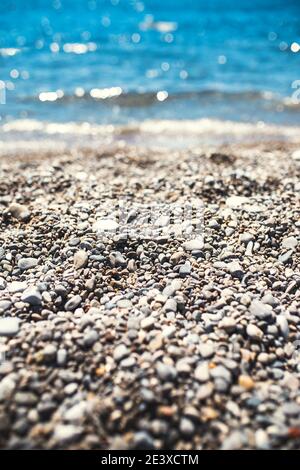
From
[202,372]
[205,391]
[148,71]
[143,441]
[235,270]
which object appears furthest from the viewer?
[148,71]

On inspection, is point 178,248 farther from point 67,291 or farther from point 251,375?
point 251,375

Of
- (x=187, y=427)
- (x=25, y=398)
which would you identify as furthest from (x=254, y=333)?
(x=25, y=398)

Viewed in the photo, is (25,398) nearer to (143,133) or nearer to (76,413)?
(76,413)

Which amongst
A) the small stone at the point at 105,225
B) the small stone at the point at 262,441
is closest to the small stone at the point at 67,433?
the small stone at the point at 262,441

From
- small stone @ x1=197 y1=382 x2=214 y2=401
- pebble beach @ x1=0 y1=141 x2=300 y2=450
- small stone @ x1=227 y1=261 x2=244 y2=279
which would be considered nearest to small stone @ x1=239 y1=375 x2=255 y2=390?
pebble beach @ x1=0 y1=141 x2=300 y2=450

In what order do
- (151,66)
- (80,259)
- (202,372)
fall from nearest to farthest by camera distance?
(202,372), (80,259), (151,66)

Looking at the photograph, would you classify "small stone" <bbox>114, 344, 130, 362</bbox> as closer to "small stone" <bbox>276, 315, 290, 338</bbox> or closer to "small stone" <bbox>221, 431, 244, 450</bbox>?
"small stone" <bbox>221, 431, 244, 450</bbox>
